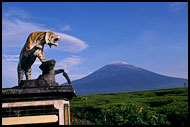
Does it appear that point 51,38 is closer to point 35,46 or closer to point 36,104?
point 35,46

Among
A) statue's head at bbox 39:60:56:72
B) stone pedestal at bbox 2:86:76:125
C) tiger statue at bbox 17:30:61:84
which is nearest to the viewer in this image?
stone pedestal at bbox 2:86:76:125

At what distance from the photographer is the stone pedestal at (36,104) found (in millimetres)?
4504

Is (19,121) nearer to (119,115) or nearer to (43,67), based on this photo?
(43,67)

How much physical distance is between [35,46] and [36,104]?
1.52 metres

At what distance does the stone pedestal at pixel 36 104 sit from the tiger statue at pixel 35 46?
3.43 feet

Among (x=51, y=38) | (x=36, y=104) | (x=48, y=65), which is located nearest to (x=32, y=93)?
(x=36, y=104)

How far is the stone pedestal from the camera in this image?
14.8 ft

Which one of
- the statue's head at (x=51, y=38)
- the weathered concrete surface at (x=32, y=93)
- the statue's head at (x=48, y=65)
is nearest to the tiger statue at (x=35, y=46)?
the statue's head at (x=51, y=38)

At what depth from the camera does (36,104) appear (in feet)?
15.1

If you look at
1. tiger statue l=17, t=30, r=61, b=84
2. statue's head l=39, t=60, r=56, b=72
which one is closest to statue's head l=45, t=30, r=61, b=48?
tiger statue l=17, t=30, r=61, b=84

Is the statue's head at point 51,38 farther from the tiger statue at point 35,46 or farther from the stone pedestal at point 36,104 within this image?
the stone pedestal at point 36,104

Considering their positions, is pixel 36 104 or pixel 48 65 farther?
pixel 48 65

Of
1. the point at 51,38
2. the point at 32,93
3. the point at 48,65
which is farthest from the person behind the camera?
the point at 51,38

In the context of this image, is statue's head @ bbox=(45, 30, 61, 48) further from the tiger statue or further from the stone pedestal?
the stone pedestal
